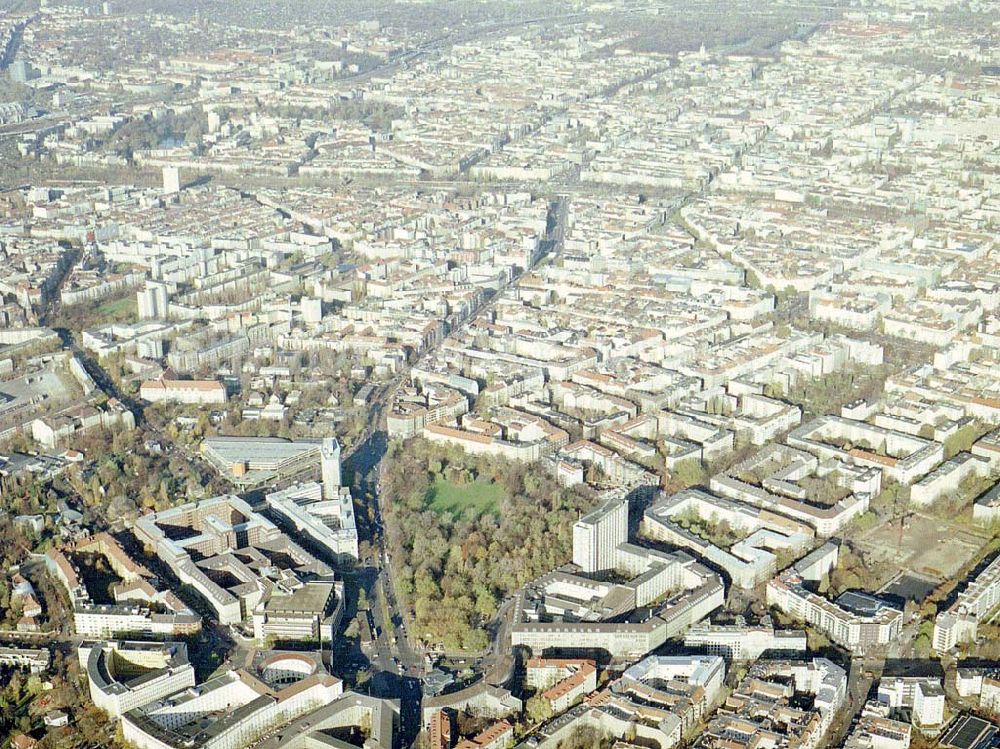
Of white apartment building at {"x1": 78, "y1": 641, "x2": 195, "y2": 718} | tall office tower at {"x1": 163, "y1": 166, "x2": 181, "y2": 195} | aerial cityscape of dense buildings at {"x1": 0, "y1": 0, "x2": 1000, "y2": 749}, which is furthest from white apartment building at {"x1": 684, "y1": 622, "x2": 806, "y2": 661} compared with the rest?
tall office tower at {"x1": 163, "y1": 166, "x2": 181, "y2": 195}

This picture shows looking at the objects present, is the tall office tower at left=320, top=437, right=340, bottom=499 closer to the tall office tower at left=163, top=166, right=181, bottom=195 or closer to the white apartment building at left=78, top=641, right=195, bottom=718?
the white apartment building at left=78, top=641, right=195, bottom=718

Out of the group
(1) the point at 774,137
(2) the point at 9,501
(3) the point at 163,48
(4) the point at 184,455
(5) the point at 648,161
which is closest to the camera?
(2) the point at 9,501

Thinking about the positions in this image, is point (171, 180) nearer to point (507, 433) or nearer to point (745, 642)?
point (507, 433)

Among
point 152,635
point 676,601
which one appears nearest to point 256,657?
point 152,635

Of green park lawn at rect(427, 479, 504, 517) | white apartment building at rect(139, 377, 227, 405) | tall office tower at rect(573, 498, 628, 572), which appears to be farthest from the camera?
white apartment building at rect(139, 377, 227, 405)

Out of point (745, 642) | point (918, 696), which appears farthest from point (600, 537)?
point (918, 696)

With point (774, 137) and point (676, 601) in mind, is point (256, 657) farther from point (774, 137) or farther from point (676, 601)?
point (774, 137)
